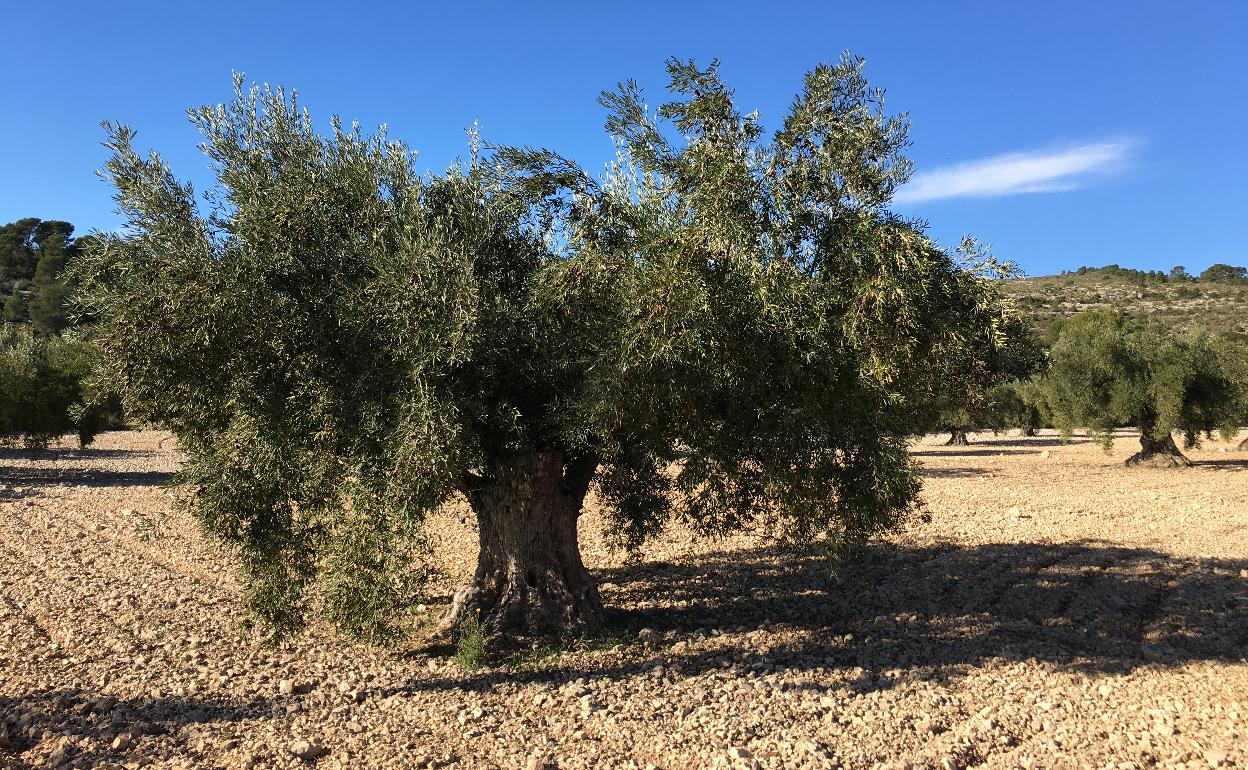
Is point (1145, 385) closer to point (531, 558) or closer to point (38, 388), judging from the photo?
point (531, 558)

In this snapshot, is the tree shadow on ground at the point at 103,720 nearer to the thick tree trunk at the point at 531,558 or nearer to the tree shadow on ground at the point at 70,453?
the thick tree trunk at the point at 531,558

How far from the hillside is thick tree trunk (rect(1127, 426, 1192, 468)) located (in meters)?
50.4

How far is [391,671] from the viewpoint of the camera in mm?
8906

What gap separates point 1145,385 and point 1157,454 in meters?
4.17

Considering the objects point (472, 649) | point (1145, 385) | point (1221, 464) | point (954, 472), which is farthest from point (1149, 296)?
point (472, 649)

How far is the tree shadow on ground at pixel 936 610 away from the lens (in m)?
9.27

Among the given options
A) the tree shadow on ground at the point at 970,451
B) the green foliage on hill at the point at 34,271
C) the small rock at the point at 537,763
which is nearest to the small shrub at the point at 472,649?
the small rock at the point at 537,763

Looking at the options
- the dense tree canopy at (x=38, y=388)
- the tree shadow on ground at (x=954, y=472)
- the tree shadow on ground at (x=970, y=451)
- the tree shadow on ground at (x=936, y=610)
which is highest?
the dense tree canopy at (x=38, y=388)

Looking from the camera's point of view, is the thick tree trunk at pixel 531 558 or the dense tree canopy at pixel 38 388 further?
the dense tree canopy at pixel 38 388

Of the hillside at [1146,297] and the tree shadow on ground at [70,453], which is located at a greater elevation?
the hillside at [1146,297]

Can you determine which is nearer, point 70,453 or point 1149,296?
point 70,453

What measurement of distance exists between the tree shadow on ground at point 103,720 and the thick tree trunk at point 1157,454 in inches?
1397

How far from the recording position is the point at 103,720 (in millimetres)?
7234

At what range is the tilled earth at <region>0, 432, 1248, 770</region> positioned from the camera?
6828 millimetres
